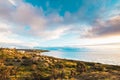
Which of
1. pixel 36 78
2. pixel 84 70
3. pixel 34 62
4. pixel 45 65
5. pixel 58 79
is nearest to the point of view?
pixel 58 79

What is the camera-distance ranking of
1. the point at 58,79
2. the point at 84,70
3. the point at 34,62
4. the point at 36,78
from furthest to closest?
1. the point at 34,62
2. the point at 84,70
3. the point at 36,78
4. the point at 58,79

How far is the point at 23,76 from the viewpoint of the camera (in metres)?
30.2

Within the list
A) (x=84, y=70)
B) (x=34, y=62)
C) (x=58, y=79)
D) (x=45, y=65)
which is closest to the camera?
(x=58, y=79)

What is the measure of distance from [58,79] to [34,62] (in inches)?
715

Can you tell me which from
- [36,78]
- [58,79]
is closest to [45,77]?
[36,78]

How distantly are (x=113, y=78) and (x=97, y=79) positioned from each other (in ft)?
9.40

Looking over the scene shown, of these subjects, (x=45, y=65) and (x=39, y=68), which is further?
(x=45, y=65)

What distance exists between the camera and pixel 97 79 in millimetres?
27016

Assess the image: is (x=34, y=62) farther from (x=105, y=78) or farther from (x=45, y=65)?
(x=105, y=78)

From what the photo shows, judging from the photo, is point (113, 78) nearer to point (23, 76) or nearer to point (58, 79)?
point (58, 79)

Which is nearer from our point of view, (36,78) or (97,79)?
(97,79)

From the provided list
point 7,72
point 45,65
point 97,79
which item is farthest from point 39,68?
point 97,79

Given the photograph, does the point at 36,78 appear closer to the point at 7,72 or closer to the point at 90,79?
the point at 7,72

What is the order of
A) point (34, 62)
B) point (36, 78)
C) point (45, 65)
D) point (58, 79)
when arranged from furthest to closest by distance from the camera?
point (34, 62), point (45, 65), point (36, 78), point (58, 79)
